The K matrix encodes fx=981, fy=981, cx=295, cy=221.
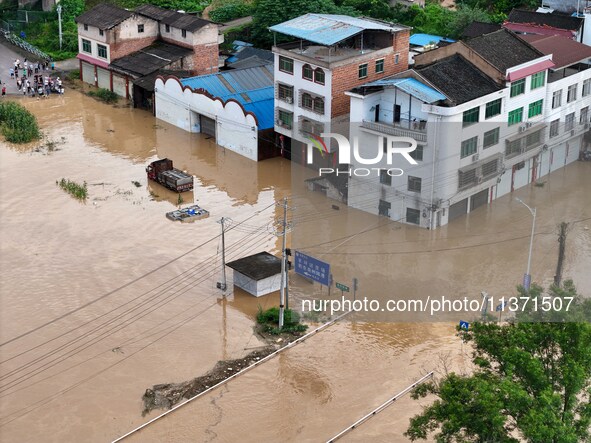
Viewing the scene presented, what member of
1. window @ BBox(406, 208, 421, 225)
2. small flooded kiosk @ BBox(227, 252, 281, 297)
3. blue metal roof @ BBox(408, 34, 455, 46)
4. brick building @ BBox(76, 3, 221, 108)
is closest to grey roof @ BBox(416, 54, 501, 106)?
window @ BBox(406, 208, 421, 225)

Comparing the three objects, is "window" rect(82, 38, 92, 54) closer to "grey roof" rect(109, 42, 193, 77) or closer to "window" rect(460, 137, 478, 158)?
"grey roof" rect(109, 42, 193, 77)

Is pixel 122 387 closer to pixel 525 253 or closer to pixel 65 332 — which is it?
pixel 65 332

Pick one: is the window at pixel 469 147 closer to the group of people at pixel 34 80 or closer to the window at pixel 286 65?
the window at pixel 286 65

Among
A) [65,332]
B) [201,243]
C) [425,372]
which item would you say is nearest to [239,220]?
[201,243]

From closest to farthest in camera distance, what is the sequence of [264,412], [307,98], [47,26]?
[264,412]
[307,98]
[47,26]

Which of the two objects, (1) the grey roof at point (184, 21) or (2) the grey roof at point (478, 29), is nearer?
(2) the grey roof at point (478, 29)

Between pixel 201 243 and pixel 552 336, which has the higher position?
pixel 552 336

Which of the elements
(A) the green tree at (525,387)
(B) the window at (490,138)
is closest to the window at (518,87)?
(B) the window at (490,138)
